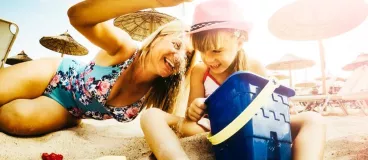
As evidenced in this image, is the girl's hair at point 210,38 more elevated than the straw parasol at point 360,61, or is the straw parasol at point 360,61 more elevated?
the girl's hair at point 210,38

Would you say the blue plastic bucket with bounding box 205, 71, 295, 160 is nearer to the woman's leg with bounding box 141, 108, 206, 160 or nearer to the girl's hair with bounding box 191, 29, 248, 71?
the woman's leg with bounding box 141, 108, 206, 160

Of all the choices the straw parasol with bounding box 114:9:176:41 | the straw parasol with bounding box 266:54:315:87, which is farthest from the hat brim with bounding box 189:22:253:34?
the straw parasol with bounding box 266:54:315:87

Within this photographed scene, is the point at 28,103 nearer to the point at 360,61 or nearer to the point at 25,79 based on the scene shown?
the point at 25,79

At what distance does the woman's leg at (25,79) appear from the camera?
1.66 m

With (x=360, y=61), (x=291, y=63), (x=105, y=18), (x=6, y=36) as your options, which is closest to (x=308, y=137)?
(x=105, y=18)

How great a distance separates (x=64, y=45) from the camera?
293 inches

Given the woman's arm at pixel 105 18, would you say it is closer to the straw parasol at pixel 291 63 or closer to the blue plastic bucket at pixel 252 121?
the blue plastic bucket at pixel 252 121

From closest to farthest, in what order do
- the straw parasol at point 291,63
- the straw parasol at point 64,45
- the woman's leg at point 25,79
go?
the woman's leg at point 25,79 → the straw parasol at point 64,45 → the straw parasol at point 291,63

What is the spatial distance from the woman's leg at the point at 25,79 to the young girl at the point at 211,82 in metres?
0.96

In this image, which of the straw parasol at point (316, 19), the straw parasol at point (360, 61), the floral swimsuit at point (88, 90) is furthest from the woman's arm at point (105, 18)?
the straw parasol at point (360, 61)

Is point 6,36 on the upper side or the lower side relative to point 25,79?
Result: upper

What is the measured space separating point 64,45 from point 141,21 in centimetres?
342

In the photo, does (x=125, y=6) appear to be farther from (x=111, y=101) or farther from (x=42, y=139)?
(x=42, y=139)

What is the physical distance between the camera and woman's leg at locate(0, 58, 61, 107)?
1.66m
